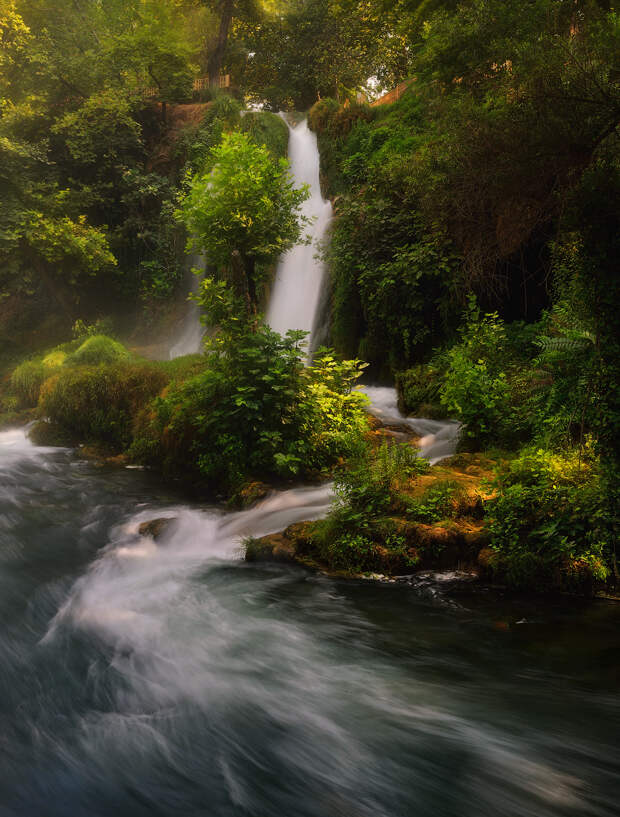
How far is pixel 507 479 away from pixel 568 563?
98 centimetres

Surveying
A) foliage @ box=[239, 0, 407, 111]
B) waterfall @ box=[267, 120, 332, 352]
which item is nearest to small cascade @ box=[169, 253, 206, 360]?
waterfall @ box=[267, 120, 332, 352]

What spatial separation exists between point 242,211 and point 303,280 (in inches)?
247

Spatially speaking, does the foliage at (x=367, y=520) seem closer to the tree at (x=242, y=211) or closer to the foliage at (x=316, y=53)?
the tree at (x=242, y=211)

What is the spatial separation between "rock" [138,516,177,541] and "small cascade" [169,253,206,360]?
1035cm

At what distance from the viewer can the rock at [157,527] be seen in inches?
256

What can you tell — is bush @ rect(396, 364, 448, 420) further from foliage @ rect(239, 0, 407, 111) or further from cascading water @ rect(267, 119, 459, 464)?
foliage @ rect(239, 0, 407, 111)

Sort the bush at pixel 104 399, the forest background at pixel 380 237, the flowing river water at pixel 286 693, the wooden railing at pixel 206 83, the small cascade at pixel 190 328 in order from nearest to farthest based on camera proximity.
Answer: the flowing river water at pixel 286 693 → the forest background at pixel 380 237 → the bush at pixel 104 399 → the small cascade at pixel 190 328 → the wooden railing at pixel 206 83

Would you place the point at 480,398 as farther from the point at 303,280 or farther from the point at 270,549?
the point at 303,280

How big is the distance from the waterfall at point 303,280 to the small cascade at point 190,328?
3.06m

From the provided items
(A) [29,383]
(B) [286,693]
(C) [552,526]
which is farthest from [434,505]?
(A) [29,383]

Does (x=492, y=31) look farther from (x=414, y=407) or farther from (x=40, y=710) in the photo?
(x=40, y=710)

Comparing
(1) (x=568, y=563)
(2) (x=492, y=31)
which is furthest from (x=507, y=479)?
(2) (x=492, y=31)

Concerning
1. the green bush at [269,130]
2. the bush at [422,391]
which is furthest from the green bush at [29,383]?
the green bush at [269,130]

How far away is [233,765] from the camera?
2.98 meters
